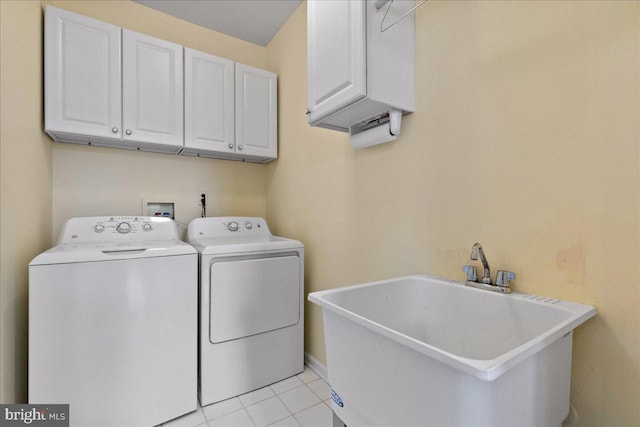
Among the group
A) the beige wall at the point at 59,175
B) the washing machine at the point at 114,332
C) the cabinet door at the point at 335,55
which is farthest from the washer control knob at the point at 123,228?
the cabinet door at the point at 335,55

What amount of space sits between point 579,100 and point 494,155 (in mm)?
264

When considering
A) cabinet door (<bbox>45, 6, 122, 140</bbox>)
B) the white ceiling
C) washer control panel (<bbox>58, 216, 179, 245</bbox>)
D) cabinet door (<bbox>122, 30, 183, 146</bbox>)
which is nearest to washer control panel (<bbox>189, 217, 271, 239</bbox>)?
washer control panel (<bbox>58, 216, 179, 245</bbox>)

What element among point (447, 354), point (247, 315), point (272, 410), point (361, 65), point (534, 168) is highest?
point (361, 65)

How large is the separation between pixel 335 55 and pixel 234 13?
4.78 ft

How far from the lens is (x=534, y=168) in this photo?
0.91m

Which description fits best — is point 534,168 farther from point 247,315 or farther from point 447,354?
point 247,315

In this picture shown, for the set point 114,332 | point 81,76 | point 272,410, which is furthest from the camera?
point 81,76

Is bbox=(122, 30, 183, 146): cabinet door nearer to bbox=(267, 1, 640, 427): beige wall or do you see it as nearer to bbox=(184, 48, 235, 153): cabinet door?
bbox=(184, 48, 235, 153): cabinet door

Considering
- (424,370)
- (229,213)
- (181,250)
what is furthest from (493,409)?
(229,213)

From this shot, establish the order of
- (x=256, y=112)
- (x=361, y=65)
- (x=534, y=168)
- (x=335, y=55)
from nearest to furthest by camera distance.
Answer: (x=534, y=168)
(x=361, y=65)
(x=335, y=55)
(x=256, y=112)

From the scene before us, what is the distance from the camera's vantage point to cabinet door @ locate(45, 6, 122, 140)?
165 centimetres

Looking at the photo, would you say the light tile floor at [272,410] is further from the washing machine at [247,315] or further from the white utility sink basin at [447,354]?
the white utility sink basin at [447,354]

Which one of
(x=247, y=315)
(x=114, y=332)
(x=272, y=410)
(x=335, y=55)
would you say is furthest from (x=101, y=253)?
(x=335, y=55)

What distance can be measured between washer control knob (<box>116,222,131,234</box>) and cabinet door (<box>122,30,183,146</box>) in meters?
0.56
